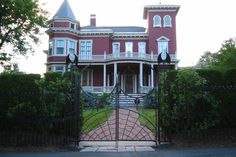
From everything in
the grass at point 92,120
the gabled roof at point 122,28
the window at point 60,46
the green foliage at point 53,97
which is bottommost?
the grass at point 92,120

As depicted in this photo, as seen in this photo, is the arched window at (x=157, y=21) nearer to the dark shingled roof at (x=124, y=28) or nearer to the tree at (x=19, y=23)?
the dark shingled roof at (x=124, y=28)

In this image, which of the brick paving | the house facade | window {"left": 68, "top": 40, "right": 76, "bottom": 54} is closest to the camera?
the brick paving

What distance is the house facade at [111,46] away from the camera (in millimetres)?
38281

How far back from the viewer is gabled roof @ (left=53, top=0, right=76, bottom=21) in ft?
128

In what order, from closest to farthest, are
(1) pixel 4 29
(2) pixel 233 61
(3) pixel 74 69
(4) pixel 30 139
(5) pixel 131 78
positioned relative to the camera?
1. (4) pixel 30 139
2. (3) pixel 74 69
3. (1) pixel 4 29
4. (2) pixel 233 61
5. (5) pixel 131 78

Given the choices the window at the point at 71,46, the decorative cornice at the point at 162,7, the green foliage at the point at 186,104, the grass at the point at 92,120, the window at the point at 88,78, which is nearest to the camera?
the green foliage at the point at 186,104

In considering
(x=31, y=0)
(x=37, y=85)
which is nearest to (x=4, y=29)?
(x=31, y=0)

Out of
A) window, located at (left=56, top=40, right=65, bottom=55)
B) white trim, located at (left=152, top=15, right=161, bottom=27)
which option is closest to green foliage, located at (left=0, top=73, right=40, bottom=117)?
window, located at (left=56, top=40, right=65, bottom=55)

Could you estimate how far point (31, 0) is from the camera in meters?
28.5

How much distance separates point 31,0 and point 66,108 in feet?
64.4

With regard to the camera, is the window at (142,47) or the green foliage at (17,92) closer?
the green foliage at (17,92)

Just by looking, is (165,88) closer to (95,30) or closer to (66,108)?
(66,108)

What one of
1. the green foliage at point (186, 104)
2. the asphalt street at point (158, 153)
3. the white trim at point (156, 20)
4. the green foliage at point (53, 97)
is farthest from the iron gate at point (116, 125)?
the white trim at point (156, 20)

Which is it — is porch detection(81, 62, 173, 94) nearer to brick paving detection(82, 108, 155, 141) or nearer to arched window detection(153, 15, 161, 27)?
arched window detection(153, 15, 161, 27)
